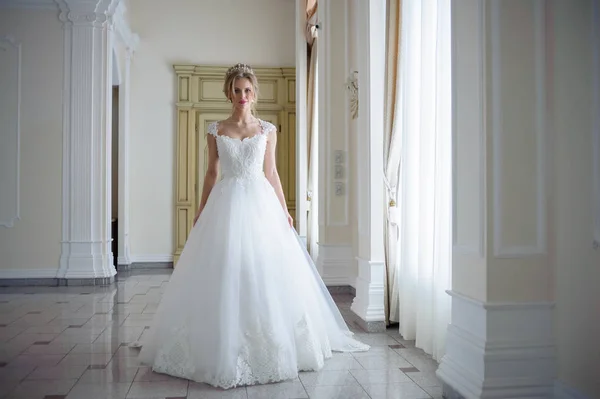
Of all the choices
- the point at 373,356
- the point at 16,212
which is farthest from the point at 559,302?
the point at 16,212

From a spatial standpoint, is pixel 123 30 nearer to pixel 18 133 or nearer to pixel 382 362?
pixel 18 133

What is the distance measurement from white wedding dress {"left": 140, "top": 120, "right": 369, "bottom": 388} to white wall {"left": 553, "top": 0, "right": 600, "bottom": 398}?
1.47 metres

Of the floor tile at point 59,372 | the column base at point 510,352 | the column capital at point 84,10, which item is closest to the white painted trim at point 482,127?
the column base at point 510,352

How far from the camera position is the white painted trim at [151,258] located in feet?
33.1

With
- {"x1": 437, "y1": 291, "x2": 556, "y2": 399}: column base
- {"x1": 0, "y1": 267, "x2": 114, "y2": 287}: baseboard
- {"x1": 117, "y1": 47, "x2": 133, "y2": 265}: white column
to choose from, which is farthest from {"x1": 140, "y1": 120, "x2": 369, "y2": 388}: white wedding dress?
{"x1": 117, "y1": 47, "x2": 133, "y2": 265}: white column

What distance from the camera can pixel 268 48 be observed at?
10484mm

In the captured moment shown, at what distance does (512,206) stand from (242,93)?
1915 millimetres

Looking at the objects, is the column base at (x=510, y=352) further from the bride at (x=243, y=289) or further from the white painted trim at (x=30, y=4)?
the white painted trim at (x=30, y=4)

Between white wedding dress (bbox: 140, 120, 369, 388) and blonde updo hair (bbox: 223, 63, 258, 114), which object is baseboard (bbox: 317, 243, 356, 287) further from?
blonde updo hair (bbox: 223, 63, 258, 114)

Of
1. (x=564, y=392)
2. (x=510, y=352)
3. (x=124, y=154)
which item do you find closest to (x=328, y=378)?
(x=510, y=352)

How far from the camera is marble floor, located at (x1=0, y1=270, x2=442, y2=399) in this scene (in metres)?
3.14

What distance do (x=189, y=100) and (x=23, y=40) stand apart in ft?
9.70

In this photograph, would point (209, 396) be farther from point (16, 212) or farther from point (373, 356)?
point (16, 212)

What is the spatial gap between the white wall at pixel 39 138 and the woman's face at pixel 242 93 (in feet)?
16.6
